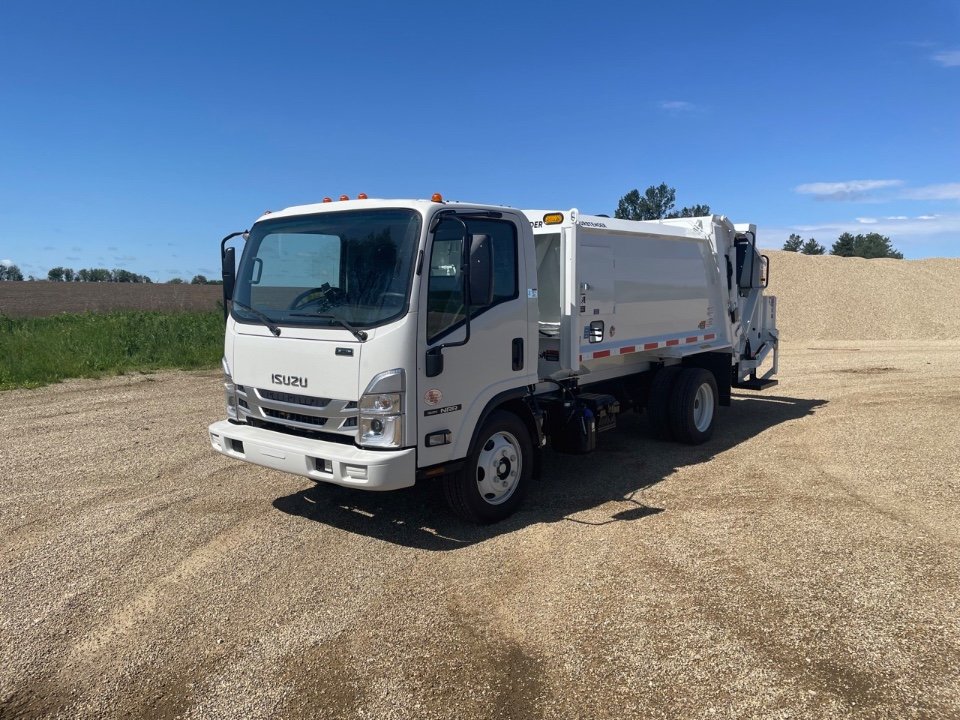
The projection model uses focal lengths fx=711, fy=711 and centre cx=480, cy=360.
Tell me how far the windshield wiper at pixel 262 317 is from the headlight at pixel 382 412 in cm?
100

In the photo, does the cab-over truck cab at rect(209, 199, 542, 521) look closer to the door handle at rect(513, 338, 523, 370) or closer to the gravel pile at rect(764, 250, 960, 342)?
the door handle at rect(513, 338, 523, 370)

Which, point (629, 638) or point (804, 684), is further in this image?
point (629, 638)

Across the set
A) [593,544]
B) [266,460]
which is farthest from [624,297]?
[266,460]

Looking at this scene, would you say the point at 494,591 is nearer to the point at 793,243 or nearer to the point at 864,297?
the point at 864,297

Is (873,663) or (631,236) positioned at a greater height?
(631,236)

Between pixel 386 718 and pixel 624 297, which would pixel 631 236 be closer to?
pixel 624 297

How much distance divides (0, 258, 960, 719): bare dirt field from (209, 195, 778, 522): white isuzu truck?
69 centimetres

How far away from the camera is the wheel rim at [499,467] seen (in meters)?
5.75

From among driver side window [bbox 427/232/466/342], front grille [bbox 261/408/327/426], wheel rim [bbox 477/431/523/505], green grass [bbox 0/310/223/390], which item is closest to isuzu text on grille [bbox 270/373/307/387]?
front grille [bbox 261/408/327/426]

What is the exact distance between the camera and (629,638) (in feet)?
13.3

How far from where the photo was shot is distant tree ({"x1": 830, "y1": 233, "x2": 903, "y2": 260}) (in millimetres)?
56703

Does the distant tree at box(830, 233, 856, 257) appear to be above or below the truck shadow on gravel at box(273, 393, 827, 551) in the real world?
above

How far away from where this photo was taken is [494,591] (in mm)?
4684

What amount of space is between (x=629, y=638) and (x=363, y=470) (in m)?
2.00
